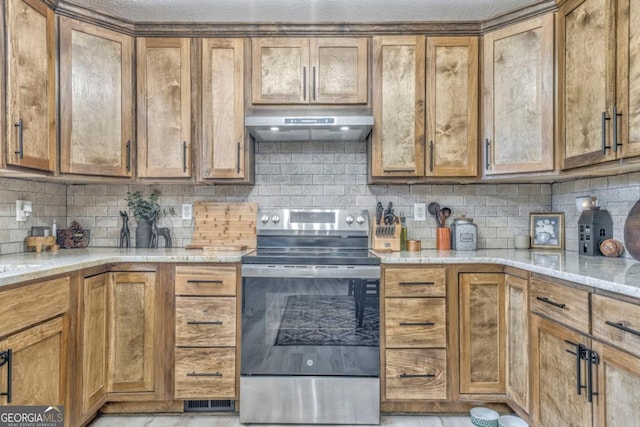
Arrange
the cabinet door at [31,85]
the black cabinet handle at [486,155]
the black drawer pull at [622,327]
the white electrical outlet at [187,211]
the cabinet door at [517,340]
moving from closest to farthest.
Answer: the black drawer pull at [622,327], the cabinet door at [31,85], the cabinet door at [517,340], the black cabinet handle at [486,155], the white electrical outlet at [187,211]

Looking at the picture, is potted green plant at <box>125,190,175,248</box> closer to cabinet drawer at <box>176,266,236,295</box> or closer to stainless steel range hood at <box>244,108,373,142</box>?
cabinet drawer at <box>176,266,236,295</box>

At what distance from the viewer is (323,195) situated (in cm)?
283

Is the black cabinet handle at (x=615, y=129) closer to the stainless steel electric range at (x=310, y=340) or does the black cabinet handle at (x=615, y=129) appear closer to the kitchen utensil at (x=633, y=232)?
the kitchen utensil at (x=633, y=232)

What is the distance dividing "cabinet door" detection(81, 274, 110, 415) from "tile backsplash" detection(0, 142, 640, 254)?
78cm

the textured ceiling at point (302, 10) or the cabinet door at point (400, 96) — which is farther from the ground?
the textured ceiling at point (302, 10)

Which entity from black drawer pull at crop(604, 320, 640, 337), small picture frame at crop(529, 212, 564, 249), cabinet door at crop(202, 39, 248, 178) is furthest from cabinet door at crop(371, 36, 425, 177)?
black drawer pull at crop(604, 320, 640, 337)

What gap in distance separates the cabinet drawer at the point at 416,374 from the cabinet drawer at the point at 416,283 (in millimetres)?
332

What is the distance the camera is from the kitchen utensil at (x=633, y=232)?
2.02m

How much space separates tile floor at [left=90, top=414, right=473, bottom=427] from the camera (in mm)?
2172

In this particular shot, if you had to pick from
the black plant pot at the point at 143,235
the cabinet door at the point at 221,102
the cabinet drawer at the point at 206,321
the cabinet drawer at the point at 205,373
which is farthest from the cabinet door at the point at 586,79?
the black plant pot at the point at 143,235

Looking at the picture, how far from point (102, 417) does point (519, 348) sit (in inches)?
94.4

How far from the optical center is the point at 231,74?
2.51 m

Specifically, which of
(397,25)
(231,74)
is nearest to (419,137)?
(397,25)

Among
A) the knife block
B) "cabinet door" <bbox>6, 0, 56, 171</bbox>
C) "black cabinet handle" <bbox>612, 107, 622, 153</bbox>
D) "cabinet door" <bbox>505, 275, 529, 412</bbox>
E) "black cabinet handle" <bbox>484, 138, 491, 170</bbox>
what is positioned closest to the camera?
"black cabinet handle" <bbox>612, 107, 622, 153</bbox>
